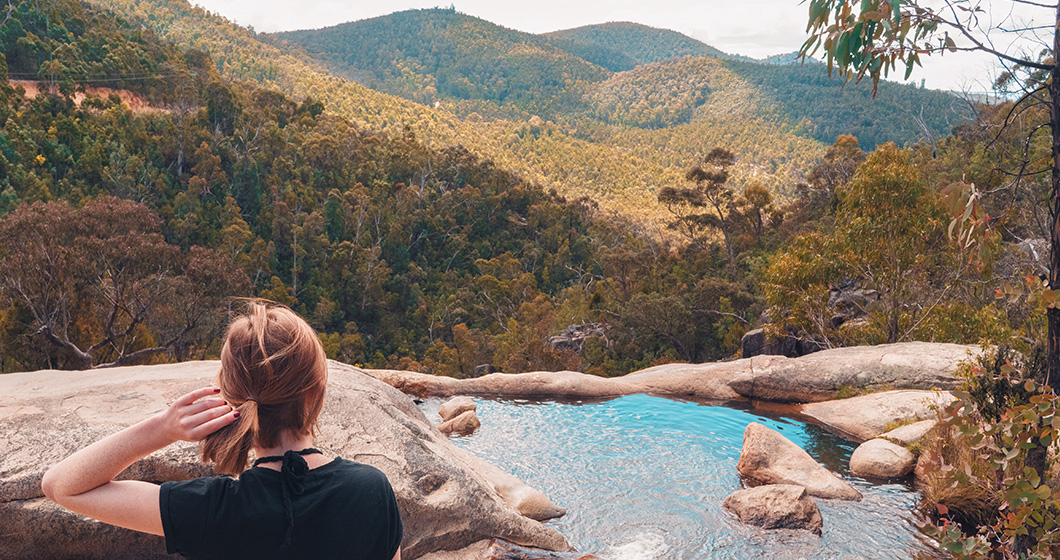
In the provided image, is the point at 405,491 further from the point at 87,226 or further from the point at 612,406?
the point at 87,226

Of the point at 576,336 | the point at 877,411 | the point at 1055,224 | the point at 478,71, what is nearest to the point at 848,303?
the point at 877,411

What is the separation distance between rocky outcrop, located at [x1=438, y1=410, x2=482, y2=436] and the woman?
9150mm

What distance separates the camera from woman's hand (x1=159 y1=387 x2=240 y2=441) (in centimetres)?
136

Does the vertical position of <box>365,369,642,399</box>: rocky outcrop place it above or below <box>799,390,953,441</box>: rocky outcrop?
below

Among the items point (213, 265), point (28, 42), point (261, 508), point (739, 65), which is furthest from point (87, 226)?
point (739, 65)

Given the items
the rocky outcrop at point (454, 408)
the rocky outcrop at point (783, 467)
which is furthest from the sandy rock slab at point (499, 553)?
the rocky outcrop at point (454, 408)

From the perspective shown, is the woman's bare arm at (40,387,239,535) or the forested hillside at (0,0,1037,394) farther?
the forested hillside at (0,0,1037,394)

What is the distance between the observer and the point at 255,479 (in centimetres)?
155

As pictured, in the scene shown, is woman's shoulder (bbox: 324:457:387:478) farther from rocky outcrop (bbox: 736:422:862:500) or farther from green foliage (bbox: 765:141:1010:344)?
green foliage (bbox: 765:141:1010:344)

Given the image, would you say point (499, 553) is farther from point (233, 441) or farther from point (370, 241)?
point (370, 241)

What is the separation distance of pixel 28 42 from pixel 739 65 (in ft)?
452

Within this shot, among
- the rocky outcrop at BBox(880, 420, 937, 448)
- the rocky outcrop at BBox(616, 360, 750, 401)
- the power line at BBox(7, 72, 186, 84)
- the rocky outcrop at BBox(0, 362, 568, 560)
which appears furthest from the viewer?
the power line at BBox(7, 72, 186, 84)

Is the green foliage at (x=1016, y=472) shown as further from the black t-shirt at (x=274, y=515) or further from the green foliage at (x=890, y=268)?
the green foliage at (x=890, y=268)

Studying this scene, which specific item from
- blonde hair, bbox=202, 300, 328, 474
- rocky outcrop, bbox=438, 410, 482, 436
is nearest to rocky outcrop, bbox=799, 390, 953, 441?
rocky outcrop, bbox=438, 410, 482, 436
